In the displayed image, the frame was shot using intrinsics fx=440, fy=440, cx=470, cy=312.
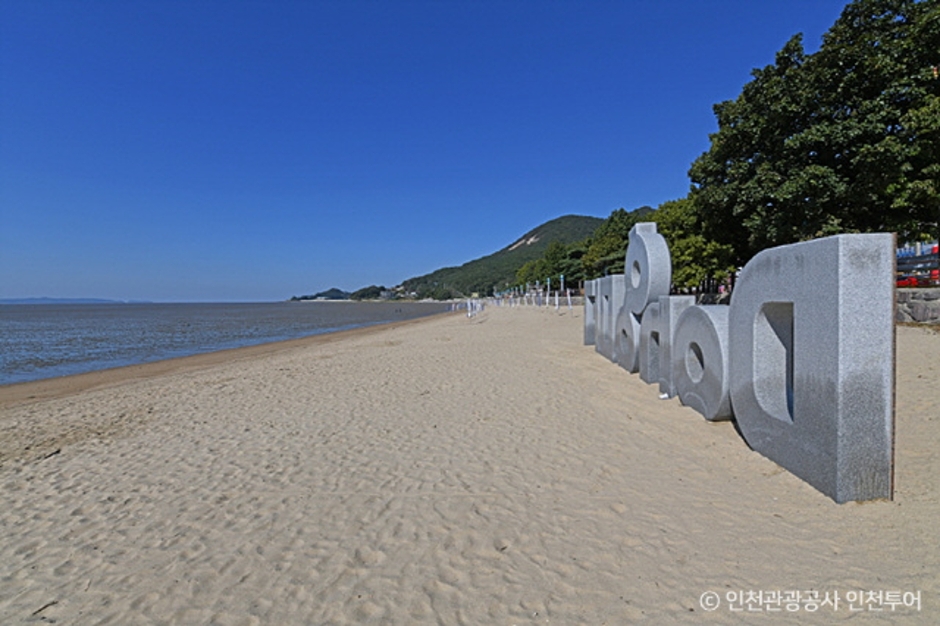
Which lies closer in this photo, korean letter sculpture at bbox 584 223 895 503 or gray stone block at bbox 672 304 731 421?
korean letter sculpture at bbox 584 223 895 503

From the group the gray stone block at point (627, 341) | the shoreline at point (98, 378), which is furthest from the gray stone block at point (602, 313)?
the shoreline at point (98, 378)

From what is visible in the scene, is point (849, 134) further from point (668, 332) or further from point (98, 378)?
point (98, 378)

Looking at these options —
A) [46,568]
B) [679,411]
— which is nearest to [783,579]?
[679,411]

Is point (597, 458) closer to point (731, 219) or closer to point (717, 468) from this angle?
point (717, 468)

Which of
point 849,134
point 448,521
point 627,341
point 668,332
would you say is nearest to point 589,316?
point 627,341

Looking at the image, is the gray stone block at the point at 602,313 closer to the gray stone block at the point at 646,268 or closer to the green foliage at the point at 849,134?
the gray stone block at the point at 646,268

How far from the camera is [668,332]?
7.78 metres

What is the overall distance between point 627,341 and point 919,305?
32.6 ft

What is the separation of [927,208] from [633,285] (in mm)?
11806

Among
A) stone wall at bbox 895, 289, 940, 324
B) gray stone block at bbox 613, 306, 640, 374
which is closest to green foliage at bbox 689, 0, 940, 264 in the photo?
stone wall at bbox 895, 289, 940, 324

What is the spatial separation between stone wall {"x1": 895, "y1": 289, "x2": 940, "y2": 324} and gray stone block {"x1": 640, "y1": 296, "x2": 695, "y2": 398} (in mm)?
10534

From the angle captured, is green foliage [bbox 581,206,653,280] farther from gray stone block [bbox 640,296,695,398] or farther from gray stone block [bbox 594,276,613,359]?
gray stone block [bbox 640,296,695,398]

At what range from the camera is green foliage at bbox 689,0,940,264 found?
12867 millimetres

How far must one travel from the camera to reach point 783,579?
3.01 m
